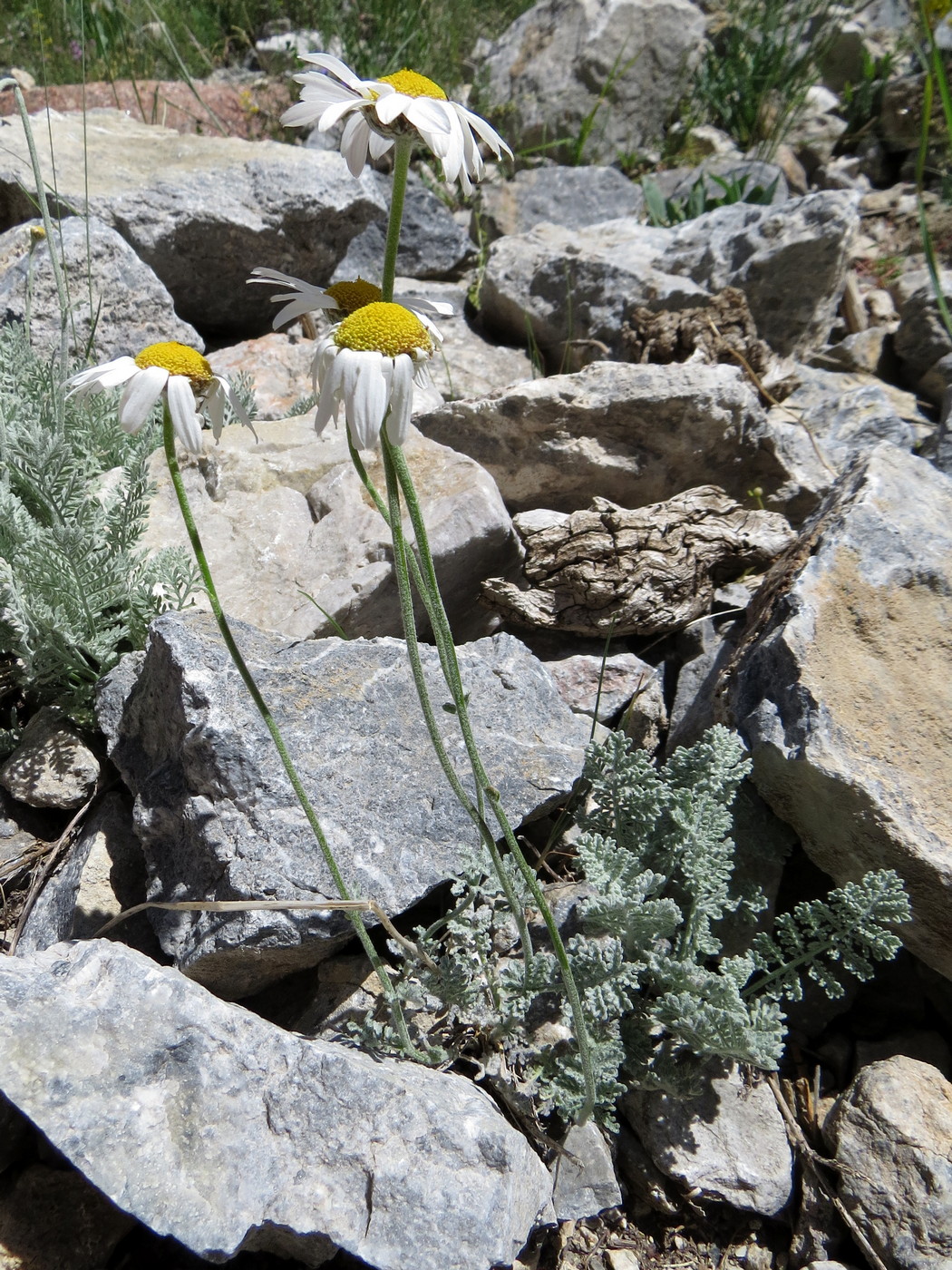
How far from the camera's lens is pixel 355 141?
1719mm

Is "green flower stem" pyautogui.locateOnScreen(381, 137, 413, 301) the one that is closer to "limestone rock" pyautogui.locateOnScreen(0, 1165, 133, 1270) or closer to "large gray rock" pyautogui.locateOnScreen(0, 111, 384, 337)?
"limestone rock" pyautogui.locateOnScreen(0, 1165, 133, 1270)

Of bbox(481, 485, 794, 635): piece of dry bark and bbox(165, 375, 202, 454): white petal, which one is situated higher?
bbox(165, 375, 202, 454): white petal

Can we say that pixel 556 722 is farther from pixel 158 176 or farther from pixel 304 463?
pixel 158 176

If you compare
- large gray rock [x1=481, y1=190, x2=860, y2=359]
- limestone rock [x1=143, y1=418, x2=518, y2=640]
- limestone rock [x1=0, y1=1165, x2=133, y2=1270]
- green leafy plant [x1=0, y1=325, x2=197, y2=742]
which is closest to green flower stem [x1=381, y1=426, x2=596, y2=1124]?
limestone rock [x1=0, y1=1165, x2=133, y2=1270]

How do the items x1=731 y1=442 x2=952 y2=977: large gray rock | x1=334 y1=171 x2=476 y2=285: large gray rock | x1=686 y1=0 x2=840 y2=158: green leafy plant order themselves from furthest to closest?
1. x1=686 y1=0 x2=840 y2=158: green leafy plant
2. x1=334 y1=171 x2=476 y2=285: large gray rock
3. x1=731 y1=442 x2=952 y2=977: large gray rock

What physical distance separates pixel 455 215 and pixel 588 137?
5.71ft

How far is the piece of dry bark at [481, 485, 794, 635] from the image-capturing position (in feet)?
10.2

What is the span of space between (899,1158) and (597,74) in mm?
7215

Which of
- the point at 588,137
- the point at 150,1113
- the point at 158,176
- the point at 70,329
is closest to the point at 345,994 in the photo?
the point at 150,1113

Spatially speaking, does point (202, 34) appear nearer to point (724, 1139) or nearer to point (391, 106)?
point (391, 106)

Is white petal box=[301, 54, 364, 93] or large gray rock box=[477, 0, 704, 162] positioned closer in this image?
white petal box=[301, 54, 364, 93]

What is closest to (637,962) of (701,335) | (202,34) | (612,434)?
(612,434)

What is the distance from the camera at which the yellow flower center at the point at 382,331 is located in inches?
56.6

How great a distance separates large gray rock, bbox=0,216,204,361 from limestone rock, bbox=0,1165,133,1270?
2.99 m
